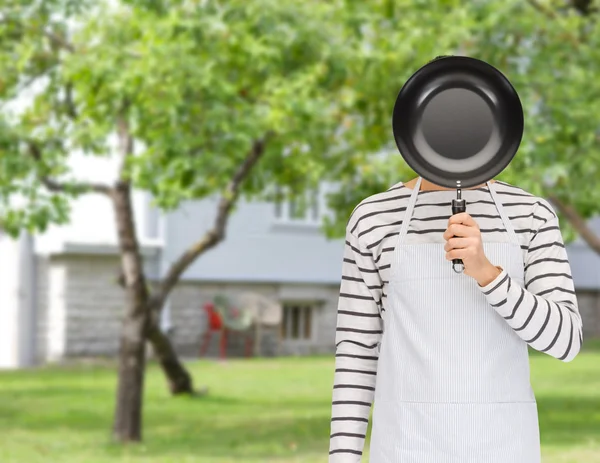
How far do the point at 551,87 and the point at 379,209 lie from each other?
8595 mm

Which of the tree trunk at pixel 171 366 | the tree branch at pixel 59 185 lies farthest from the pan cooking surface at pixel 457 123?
the tree trunk at pixel 171 366

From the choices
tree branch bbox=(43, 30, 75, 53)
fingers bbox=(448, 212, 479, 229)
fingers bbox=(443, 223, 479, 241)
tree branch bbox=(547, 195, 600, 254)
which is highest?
tree branch bbox=(43, 30, 75, 53)

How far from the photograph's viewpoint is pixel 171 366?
51.9 ft

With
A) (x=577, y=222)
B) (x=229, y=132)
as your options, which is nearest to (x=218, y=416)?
(x=229, y=132)

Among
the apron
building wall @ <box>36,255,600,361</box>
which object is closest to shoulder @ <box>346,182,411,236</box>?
the apron

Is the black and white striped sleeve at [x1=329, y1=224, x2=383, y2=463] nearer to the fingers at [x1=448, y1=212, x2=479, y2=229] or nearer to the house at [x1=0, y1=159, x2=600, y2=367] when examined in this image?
the fingers at [x1=448, y1=212, x2=479, y2=229]

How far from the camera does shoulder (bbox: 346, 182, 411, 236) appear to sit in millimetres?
2703

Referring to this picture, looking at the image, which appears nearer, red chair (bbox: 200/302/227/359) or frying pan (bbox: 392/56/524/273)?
frying pan (bbox: 392/56/524/273)

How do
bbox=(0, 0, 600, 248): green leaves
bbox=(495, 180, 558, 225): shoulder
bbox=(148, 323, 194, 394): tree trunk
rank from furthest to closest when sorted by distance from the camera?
bbox=(148, 323, 194, 394): tree trunk → bbox=(0, 0, 600, 248): green leaves → bbox=(495, 180, 558, 225): shoulder

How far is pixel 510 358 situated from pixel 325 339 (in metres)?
23.9

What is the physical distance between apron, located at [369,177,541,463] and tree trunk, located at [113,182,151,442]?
937 centimetres

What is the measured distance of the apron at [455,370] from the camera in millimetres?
2559

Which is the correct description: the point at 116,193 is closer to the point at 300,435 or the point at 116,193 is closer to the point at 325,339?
the point at 300,435

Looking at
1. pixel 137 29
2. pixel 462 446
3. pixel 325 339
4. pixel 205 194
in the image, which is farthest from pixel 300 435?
pixel 325 339
